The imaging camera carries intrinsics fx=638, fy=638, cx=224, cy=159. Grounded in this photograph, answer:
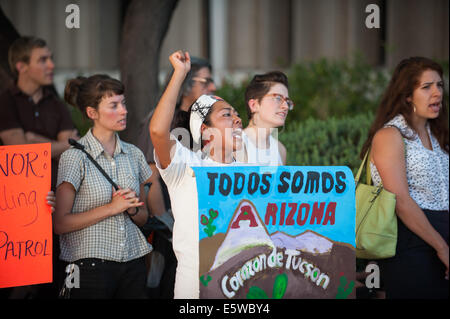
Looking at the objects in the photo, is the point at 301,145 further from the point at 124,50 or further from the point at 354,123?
the point at 124,50

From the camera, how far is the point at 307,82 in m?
8.25

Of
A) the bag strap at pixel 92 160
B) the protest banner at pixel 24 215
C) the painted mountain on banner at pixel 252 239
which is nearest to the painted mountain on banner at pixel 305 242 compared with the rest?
the painted mountain on banner at pixel 252 239

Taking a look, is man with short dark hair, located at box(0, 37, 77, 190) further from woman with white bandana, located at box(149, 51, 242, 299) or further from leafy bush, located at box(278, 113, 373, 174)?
leafy bush, located at box(278, 113, 373, 174)

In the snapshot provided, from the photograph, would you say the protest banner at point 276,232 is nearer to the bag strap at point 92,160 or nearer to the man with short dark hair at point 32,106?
the bag strap at point 92,160

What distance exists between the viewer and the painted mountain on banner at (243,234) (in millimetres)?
2740

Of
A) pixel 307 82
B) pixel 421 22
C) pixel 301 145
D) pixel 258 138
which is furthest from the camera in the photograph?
pixel 421 22

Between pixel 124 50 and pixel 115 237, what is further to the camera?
pixel 124 50

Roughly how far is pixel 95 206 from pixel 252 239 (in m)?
0.93

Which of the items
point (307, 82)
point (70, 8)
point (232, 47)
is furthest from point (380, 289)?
point (232, 47)

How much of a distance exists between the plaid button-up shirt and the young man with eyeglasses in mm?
712

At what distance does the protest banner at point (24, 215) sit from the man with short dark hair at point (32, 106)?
1.07 meters

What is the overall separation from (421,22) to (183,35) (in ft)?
13.9

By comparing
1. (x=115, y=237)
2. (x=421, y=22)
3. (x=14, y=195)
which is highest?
(x=421, y=22)

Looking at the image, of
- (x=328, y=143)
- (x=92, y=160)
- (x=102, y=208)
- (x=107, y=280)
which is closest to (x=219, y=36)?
(x=328, y=143)
